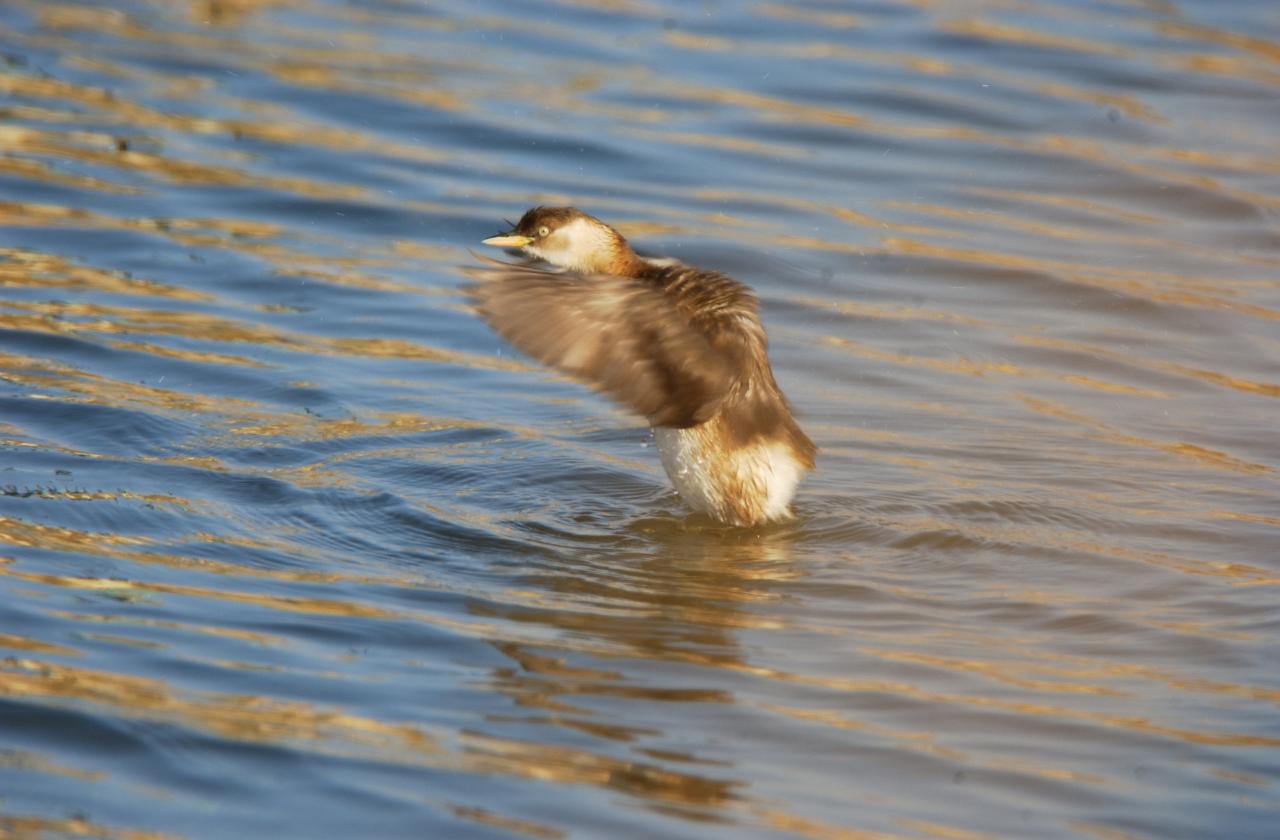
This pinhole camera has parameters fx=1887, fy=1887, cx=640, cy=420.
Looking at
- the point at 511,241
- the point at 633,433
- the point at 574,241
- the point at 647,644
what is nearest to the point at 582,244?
the point at 574,241

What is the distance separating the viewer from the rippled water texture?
5.18 metres

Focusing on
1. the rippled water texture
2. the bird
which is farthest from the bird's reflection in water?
the bird

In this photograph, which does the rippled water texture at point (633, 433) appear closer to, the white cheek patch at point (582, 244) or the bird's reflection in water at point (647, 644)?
the bird's reflection in water at point (647, 644)

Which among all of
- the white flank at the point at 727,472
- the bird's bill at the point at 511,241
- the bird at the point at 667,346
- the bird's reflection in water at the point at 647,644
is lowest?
the bird's reflection in water at the point at 647,644

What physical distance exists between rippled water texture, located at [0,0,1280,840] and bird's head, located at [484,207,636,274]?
0.94 m

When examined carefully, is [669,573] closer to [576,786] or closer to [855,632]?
[855,632]

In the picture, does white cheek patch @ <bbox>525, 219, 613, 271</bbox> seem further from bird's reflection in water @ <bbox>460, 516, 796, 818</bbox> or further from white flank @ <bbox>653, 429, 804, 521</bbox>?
bird's reflection in water @ <bbox>460, 516, 796, 818</bbox>

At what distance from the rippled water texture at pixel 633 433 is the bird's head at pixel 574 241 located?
94 cm

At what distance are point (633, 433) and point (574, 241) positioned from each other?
130cm

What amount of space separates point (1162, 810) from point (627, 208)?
682cm

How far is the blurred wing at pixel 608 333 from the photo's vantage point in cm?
645

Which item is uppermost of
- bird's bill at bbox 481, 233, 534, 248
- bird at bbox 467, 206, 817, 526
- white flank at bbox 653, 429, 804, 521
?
bird's bill at bbox 481, 233, 534, 248

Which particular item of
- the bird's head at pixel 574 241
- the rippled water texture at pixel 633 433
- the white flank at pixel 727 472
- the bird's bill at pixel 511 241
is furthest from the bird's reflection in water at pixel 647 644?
the bird's bill at pixel 511 241

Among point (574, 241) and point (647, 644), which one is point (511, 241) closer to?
point (574, 241)
